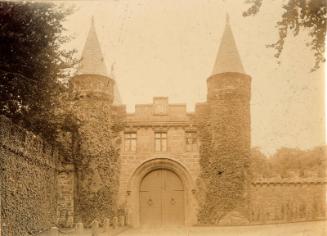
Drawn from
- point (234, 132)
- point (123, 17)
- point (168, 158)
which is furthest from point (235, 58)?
point (123, 17)

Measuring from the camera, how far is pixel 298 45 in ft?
52.1

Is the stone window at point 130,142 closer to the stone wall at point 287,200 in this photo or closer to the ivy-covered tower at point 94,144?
the ivy-covered tower at point 94,144

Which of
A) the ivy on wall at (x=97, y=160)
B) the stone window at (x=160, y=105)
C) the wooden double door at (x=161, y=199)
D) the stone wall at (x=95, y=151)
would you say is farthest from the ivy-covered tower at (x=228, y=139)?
the stone wall at (x=95, y=151)

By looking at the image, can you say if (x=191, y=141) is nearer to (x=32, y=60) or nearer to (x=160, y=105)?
(x=160, y=105)

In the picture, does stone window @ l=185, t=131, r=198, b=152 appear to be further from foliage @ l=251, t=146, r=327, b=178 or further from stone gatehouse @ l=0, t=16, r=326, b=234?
foliage @ l=251, t=146, r=327, b=178

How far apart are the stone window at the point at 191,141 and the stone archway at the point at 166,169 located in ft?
3.52

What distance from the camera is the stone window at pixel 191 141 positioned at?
2272cm

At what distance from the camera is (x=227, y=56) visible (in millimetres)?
22766

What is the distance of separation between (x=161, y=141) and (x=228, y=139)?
3.69 m

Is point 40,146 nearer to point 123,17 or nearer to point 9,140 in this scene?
→ point 9,140

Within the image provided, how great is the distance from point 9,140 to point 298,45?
10963mm

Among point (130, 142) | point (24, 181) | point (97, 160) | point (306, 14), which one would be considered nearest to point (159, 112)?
point (130, 142)

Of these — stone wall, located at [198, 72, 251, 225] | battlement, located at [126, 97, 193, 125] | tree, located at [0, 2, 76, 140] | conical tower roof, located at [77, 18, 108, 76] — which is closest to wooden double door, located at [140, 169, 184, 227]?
stone wall, located at [198, 72, 251, 225]

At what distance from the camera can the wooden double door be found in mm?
22359
